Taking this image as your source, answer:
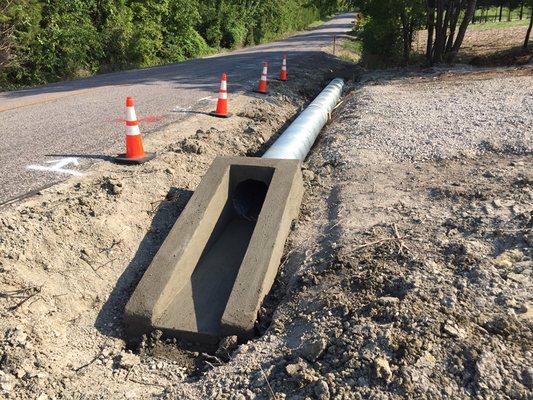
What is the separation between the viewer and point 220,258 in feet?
15.7

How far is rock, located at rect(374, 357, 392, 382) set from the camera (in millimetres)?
2580

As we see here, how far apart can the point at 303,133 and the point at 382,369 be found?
4.65m

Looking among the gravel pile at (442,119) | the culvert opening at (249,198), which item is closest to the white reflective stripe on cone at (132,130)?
the culvert opening at (249,198)

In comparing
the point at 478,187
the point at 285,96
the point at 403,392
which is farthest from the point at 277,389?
the point at 285,96

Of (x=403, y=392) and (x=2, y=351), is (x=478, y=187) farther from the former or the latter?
(x=2, y=351)

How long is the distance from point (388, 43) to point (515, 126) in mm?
11742

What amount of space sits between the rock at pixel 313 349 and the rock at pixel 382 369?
38cm

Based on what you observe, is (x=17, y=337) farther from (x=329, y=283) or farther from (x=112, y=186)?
(x=329, y=283)

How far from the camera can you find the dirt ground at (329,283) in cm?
270

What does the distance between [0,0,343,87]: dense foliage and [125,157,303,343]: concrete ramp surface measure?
33.9 ft

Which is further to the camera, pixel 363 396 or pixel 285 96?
pixel 285 96

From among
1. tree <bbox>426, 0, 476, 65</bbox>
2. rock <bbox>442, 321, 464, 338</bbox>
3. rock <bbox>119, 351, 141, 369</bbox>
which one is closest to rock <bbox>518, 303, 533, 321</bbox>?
rock <bbox>442, 321, 464, 338</bbox>

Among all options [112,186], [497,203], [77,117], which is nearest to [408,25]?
[77,117]

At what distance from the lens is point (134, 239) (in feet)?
15.1
